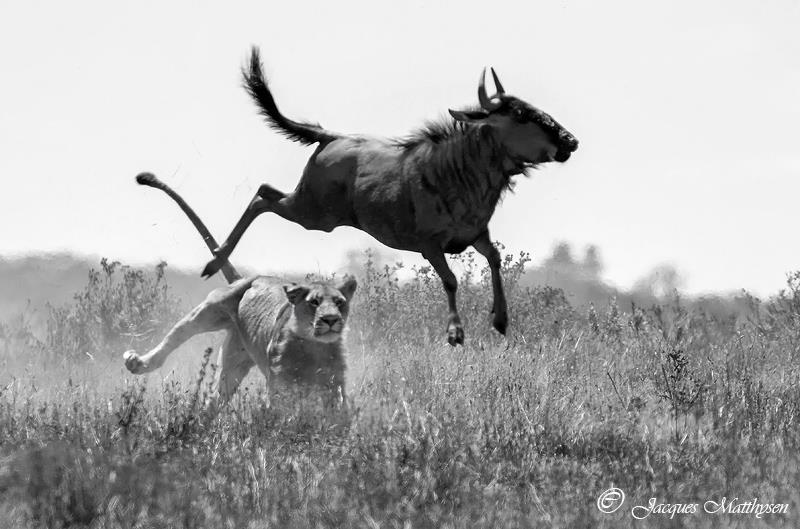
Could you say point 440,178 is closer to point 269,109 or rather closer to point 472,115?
point 472,115

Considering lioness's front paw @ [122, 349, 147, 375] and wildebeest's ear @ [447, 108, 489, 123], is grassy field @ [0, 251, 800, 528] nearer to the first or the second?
lioness's front paw @ [122, 349, 147, 375]

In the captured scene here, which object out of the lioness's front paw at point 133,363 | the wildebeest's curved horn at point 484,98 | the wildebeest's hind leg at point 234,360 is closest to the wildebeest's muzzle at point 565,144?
the wildebeest's curved horn at point 484,98

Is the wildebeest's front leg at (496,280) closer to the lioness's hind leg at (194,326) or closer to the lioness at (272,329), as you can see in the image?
the lioness at (272,329)

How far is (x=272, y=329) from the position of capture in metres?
8.59

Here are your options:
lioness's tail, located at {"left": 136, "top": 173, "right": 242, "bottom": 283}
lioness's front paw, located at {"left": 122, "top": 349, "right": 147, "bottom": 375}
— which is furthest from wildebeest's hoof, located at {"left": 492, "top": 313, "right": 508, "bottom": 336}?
A: lioness's front paw, located at {"left": 122, "top": 349, "right": 147, "bottom": 375}

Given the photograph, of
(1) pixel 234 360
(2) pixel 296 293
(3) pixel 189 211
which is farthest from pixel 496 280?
(3) pixel 189 211

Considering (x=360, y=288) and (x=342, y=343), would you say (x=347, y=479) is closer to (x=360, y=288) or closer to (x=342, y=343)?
(x=342, y=343)

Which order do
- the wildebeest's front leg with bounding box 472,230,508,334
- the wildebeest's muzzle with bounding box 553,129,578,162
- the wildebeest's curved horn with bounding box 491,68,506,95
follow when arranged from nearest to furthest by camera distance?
the wildebeest's muzzle with bounding box 553,129,578,162, the wildebeest's curved horn with bounding box 491,68,506,95, the wildebeest's front leg with bounding box 472,230,508,334

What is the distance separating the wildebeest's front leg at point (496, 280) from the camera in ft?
28.3

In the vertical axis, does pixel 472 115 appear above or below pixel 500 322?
above

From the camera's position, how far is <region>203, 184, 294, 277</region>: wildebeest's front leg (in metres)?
9.30

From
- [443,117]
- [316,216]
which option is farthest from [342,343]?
[443,117]

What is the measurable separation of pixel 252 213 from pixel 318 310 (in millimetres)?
1629

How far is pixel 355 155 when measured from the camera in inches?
346
